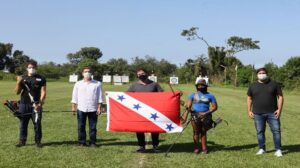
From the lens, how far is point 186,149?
11680mm

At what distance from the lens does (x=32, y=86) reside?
11.4 metres

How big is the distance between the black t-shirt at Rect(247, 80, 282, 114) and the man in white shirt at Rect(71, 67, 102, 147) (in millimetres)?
3450

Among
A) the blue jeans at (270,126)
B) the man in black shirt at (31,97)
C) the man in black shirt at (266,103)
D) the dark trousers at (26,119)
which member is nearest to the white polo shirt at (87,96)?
the man in black shirt at (31,97)

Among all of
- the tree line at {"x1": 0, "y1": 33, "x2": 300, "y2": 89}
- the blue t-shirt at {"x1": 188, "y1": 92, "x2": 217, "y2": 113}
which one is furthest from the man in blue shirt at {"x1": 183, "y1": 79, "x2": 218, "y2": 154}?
the tree line at {"x1": 0, "y1": 33, "x2": 300, "y2": 89}

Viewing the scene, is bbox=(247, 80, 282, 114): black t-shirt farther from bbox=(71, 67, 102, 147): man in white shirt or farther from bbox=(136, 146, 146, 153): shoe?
bbox=(71, 67, 102, 147): man in white shirt

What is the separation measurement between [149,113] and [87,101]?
157cm

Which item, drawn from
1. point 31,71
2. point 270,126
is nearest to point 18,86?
point 31,71

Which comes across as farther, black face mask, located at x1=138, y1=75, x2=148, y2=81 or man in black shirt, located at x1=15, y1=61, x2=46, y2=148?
man in black shirt, located at x1=15, y1=61, x2=46, y2=148

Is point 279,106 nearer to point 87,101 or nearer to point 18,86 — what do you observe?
point 87,101

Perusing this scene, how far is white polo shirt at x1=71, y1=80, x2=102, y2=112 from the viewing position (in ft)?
38.1

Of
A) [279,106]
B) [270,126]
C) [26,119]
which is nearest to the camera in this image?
[279,106]

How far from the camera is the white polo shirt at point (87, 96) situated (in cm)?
1160

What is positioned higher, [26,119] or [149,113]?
[149,113]

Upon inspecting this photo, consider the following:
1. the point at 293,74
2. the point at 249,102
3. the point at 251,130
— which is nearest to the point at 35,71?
the point at 249,102
